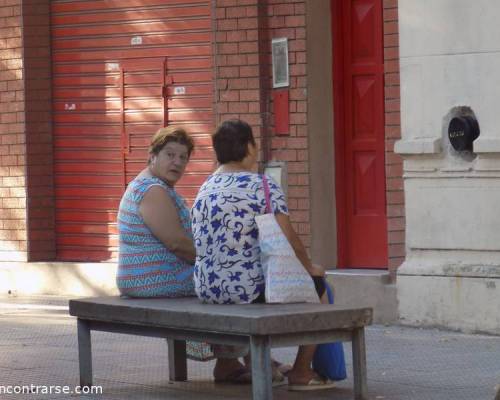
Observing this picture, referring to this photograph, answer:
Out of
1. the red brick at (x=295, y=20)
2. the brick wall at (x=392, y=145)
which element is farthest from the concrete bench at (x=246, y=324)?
the red brick at (x=295, y=20)

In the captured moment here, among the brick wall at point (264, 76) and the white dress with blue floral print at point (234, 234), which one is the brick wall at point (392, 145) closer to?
the brick wall at point (264, 76)

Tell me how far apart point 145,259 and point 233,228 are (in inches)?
29.7

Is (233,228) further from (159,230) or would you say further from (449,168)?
(449,168)

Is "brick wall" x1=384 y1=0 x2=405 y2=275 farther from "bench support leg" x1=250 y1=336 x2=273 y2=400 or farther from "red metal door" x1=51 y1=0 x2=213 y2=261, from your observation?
"bench support leg" x1=250 y1=336 x2=273 y2=400

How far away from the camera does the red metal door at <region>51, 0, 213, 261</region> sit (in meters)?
13.0

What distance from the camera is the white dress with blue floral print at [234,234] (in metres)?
7.69

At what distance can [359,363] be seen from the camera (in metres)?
7.60

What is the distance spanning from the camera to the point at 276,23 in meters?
12.0

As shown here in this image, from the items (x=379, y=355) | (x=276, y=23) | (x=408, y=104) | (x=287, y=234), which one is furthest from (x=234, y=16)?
(x=287, y=234)

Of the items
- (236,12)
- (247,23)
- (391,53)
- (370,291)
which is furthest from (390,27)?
(370,291)

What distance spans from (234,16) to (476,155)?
2746 mm

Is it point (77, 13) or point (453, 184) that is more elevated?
point (77, 13)

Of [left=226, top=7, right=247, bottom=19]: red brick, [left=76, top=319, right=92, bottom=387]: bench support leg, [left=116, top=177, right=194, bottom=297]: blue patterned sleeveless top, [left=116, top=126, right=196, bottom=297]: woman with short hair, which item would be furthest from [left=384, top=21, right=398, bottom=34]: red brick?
[left=76, top=319, right=92, bottom=387]: bench support leg

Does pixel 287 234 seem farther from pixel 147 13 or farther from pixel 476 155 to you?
pixel 147 13
